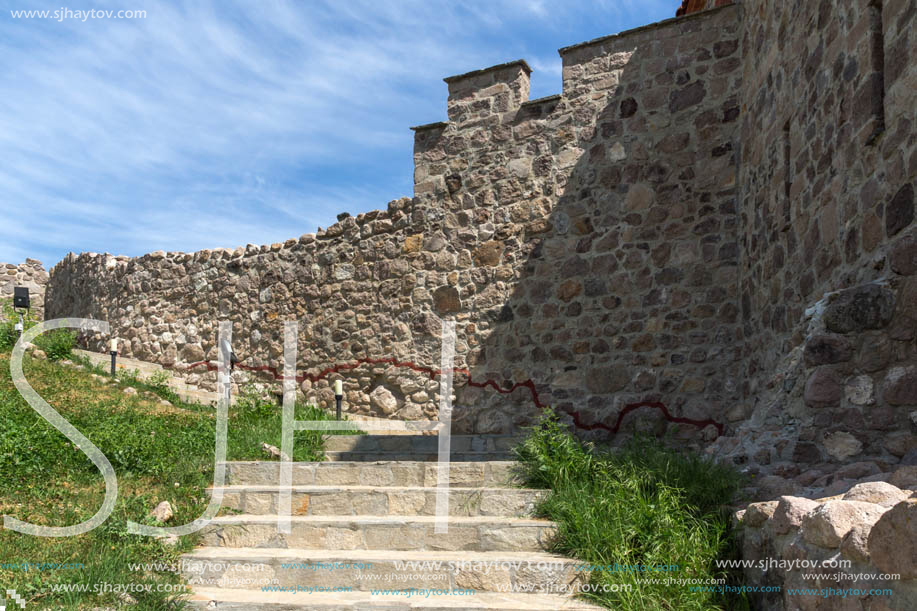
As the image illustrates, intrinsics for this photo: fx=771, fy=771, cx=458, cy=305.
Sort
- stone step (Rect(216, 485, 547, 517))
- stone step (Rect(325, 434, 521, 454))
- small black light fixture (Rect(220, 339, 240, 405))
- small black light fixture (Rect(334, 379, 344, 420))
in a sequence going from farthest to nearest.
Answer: small black light fixture (Rect(220, 339, 240, 405)) → small black light fixture (Rect(334, 379, 344, 420)) → stone step (Rect(325, 434, 521, 454)) → stone step (Rect(216, 485, 547, 517))

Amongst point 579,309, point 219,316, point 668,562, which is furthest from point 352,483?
point 219,316

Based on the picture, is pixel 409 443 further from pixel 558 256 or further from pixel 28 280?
pixel 28 280

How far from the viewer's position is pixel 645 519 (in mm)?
Answer: 3828

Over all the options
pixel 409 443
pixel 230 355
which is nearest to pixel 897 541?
pixel 409 443

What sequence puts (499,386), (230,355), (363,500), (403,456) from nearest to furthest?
(363,500), (403,456), (499,386), (230,355)

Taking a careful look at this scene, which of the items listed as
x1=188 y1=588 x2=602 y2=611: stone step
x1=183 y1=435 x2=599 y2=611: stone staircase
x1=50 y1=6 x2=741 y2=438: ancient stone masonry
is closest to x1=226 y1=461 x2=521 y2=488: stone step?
x1=183 y1=435 x2=599 y2=611: stone staircase

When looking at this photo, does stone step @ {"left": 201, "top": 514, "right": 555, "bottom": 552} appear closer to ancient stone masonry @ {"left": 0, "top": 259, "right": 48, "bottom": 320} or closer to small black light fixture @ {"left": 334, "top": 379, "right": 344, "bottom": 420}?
small black light fixture @ {"left": 334, "top": 379, "right": 344, "bottom": 420}

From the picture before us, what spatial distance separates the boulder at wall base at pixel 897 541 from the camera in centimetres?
237

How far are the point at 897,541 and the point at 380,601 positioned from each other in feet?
7.47

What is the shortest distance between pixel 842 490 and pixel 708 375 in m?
3.30

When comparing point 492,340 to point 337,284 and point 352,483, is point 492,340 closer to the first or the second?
point 337,284

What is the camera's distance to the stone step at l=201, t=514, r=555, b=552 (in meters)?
4.19

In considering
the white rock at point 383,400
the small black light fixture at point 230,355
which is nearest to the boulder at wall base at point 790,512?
the white rock at point 383,400

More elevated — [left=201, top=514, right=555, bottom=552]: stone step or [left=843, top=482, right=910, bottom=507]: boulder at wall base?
[left=843, top=482, right=910, bottom=507]: boulder at wall base
